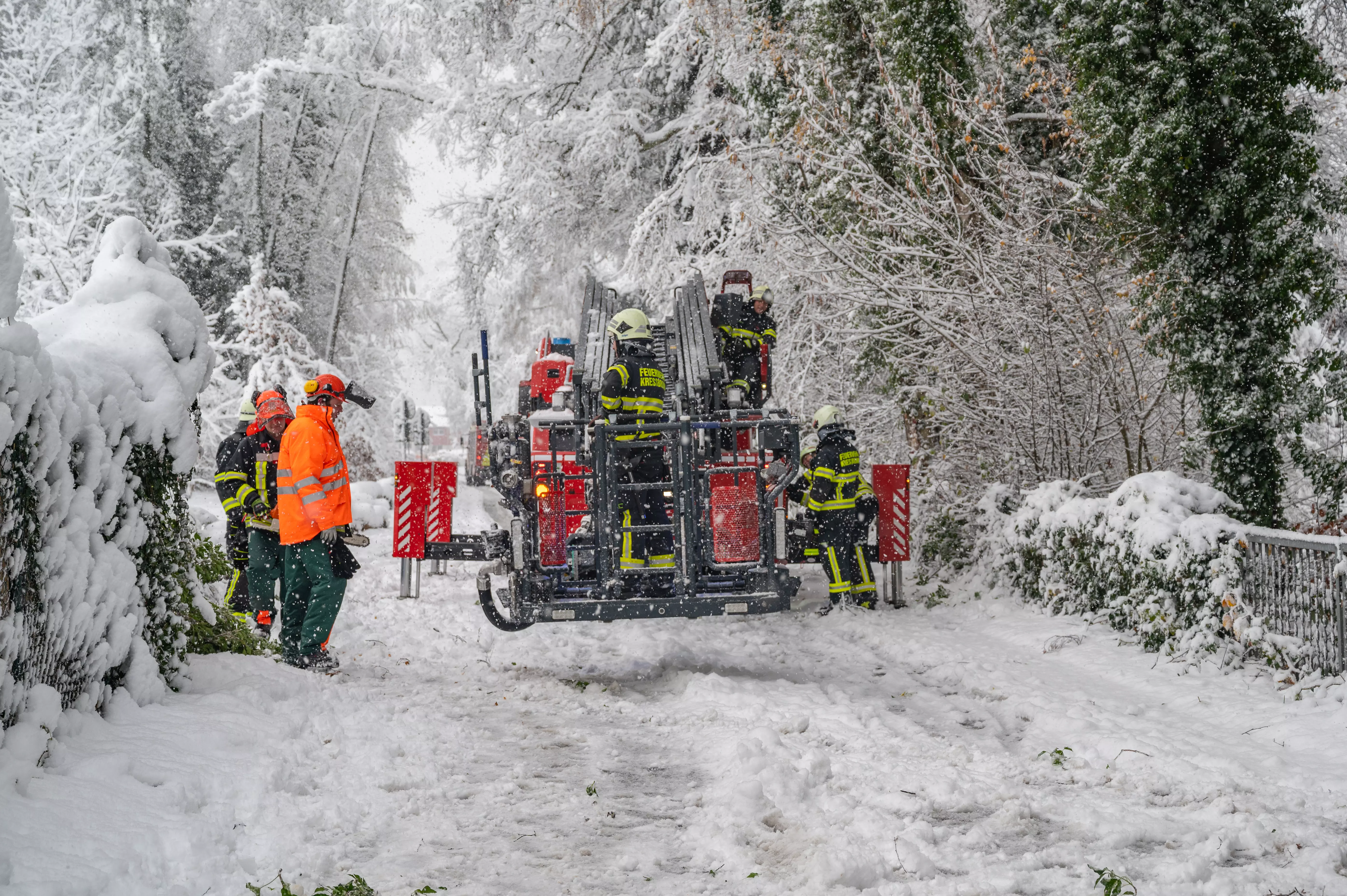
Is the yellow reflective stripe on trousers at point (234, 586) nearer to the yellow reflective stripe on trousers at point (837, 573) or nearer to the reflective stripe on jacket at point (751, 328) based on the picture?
the yellow reflective stripe on trousers at point (837, 573)

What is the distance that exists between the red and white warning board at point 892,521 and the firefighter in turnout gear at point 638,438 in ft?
9.06

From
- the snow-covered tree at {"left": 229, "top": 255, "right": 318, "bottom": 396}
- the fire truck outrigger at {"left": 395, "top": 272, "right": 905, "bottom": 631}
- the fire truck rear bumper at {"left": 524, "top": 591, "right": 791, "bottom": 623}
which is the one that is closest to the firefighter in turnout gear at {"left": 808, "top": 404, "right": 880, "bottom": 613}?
the fire truck outrigger at {"left": 395, "top": 272, "right": 905, "bottom": 631}

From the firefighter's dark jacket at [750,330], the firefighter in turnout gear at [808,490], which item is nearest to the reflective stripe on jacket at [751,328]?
the firefighter's dark jacket at [750,330]

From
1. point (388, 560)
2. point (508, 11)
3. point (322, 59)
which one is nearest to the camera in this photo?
point (388, 560)

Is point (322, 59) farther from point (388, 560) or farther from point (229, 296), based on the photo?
point (388, 560)

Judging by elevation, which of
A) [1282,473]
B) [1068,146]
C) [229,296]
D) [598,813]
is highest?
[229,296]

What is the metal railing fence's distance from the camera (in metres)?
5.69

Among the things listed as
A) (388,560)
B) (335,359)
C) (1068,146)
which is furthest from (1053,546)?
(335,359)

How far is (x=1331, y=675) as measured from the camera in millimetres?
5766

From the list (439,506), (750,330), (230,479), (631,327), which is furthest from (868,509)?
(230,479)

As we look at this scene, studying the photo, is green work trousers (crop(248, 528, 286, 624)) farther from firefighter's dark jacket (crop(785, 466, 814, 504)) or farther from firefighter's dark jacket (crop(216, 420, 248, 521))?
firefighter's dark jacket (crop(785, 466, 814, 504))

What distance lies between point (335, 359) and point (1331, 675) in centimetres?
2512

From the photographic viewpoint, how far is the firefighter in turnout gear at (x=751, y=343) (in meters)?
10.8

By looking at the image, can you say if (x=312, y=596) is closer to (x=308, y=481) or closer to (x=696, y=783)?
(x=308, y=481)
